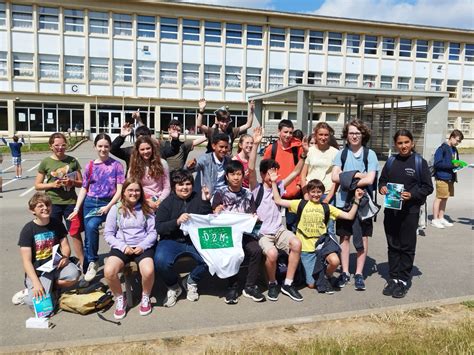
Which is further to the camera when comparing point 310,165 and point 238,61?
point 238,61

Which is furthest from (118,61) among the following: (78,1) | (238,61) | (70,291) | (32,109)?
(70,291)

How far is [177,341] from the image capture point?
3734 millimetres

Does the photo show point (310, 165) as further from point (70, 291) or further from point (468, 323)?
point (70, 291)

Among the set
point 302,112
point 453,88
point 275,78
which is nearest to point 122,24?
point 275,78

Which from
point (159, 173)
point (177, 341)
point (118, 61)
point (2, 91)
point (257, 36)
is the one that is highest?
point (257, 36)

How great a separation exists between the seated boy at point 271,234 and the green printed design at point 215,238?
1.37 ft

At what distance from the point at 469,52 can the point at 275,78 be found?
23.5m

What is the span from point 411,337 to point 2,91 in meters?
40.9

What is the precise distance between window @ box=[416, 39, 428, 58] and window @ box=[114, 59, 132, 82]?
3100 centimetres

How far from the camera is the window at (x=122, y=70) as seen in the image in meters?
39.3

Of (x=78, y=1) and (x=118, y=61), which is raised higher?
(x=78, y=1)

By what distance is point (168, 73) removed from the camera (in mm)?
40500

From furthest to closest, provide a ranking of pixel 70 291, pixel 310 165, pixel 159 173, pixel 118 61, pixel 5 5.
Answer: pixel 118 61 < pixel 5 5 < pixel 310 165 < pixel 159 173 < pixel 70 291

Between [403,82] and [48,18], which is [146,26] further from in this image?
[403,82]
